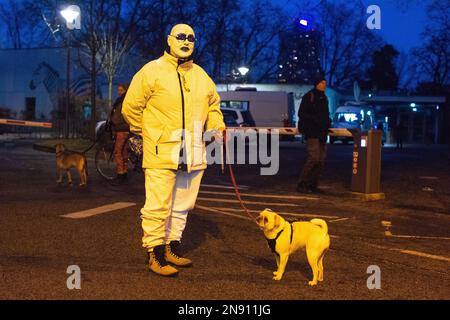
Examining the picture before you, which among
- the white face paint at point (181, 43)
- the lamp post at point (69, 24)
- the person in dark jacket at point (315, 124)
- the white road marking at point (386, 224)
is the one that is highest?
the lamp post at point (69, 24)

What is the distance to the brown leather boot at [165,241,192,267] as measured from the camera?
559 cm

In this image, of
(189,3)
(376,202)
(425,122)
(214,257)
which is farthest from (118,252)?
(425,122)

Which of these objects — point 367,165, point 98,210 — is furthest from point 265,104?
point 98,210

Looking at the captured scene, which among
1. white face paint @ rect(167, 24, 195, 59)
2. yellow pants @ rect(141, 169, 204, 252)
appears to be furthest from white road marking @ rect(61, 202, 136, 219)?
white face paint @ rect(167, 24, 195, 59)

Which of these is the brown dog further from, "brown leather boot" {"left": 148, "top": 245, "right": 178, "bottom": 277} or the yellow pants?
"brown leather boot" {"left": 148, "top": 245, "right": 178, "bottom": 277}

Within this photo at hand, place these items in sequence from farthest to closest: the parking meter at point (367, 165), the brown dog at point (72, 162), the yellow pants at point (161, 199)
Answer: the brown dog at point (72, 162)
the parking meter at point (367, 165)
the yellow pants at point (161, 199)

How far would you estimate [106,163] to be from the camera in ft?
41.5

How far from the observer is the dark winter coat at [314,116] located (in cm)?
1102

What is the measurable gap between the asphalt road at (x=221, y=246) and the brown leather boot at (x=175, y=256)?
118mm

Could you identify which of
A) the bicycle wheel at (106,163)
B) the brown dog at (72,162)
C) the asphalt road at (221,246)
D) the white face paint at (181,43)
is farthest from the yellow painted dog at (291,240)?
the bicycle wheel at (106,163)

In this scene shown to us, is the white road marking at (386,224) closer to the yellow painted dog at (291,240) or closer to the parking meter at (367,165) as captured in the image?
the parking meter at (367,165)

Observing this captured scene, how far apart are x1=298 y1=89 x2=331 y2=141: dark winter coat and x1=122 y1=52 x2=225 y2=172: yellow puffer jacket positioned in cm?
571
